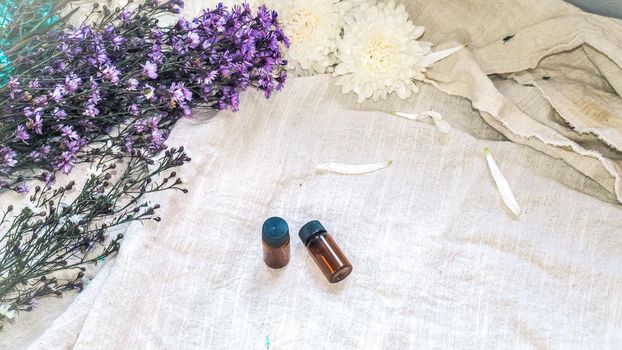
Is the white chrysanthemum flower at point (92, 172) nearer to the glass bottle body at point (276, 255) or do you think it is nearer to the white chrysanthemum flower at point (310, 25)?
the glass bottle body at point (276, 255)

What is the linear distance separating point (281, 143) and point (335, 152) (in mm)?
99

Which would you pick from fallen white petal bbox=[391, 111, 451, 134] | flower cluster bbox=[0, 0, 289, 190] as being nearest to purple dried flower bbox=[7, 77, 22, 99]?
flower cluster bbox=[0, 0, 289, 190]

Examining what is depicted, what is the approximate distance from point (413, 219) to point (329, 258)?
0.17m

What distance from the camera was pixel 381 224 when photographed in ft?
3.18

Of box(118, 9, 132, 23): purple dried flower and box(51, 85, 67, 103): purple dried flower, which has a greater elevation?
box(118, 9, 132, 23): purple dried flower

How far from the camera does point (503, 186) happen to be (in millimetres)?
996

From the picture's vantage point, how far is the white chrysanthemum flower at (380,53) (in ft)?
3.41

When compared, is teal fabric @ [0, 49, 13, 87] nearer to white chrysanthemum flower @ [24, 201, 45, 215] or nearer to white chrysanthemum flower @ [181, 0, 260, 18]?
white chrysanthemum flower @ [24, 201, 45, 215]

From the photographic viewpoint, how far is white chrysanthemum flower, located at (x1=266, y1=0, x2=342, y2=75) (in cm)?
105

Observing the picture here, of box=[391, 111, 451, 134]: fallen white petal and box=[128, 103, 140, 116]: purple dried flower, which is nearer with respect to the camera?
box=[128, 103, 140, 116]: purple dried flower

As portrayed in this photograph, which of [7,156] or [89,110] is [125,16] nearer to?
[89,110]

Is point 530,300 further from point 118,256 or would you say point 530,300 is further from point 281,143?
point 118,256

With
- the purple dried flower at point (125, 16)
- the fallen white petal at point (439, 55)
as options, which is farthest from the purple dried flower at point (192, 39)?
the fallen white petal at point (439, 55)

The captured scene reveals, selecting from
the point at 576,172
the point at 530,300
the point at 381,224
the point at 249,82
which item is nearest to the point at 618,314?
the point at 530,300
